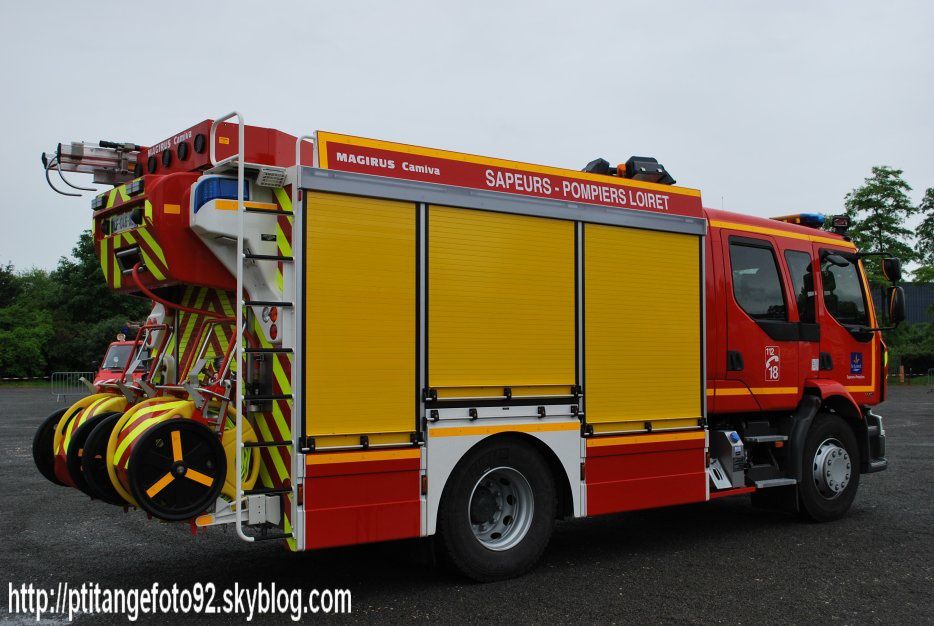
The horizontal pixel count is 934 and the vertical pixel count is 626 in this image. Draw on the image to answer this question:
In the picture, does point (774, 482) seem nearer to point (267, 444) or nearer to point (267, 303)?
point (267, 444)

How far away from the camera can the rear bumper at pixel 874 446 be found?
9.50 meters

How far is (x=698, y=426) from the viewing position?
26.0ft

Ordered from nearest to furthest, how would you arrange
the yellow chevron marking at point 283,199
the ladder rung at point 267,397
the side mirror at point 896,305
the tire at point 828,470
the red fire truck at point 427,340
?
the ladder rung at point 267,397 → the red fire truck at point 427,340 → the yellow chevron marking at point 283,199 → the tire at point 828,470 → the side mirror at point 896,305

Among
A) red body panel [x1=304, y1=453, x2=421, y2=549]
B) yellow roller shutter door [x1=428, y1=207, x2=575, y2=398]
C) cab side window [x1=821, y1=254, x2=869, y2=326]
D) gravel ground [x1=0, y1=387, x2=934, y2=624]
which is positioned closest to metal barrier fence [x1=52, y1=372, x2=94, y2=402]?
gravel ground [x1=0, y1=387, x2=934, y2=624]

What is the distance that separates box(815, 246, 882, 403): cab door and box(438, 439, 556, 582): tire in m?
3.95

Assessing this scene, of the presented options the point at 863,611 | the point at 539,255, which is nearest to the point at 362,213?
the point at 539,255

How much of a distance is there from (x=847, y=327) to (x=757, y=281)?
1.45m

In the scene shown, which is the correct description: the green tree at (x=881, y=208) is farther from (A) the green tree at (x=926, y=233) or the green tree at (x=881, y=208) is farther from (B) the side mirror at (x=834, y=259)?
(B) the side mirror at (x=834, y=259)

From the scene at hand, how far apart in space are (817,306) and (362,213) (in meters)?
5.36

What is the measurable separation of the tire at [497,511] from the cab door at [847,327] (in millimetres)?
3954

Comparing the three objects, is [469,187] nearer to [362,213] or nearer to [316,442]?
[362,213]

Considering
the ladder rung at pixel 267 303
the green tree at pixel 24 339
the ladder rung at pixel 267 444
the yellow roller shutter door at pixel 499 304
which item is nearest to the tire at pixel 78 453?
the ladder rung at pixel 267 444

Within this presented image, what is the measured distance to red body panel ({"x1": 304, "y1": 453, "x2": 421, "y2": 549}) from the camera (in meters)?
5.79

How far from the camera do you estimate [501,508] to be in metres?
6.82
